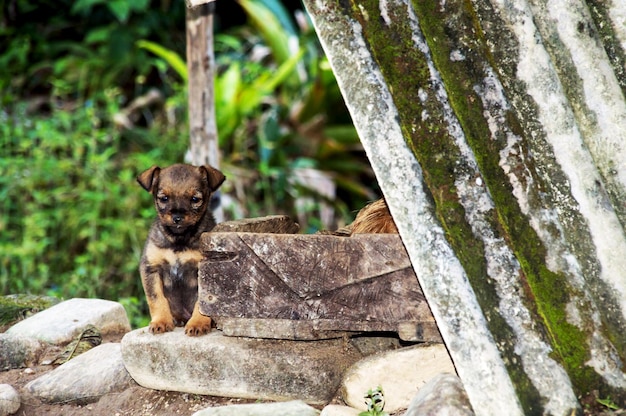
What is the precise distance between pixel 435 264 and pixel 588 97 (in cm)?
101

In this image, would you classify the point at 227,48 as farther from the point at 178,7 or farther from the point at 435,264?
the point at 435,264

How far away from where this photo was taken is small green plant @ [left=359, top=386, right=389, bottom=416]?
4211 millimetres

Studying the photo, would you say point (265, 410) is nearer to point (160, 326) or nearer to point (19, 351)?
point (160, 326)

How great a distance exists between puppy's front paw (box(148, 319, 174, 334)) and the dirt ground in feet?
1.11

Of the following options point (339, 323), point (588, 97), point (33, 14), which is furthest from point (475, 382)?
point (33, 14)

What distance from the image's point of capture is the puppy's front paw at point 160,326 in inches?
200

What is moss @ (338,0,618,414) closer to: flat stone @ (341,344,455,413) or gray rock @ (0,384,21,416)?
flat stone @ (341,344,455,413)

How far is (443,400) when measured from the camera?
3787 millimetres

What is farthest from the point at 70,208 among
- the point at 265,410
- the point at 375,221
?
the point at 265,410

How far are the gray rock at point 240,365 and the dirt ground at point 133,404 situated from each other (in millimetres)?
55

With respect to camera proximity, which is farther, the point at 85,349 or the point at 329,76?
the point at 329,76

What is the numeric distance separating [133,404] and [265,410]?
1.14 m

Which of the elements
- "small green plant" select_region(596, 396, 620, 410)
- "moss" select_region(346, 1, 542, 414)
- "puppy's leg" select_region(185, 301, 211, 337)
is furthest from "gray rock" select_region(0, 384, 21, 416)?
"small green plant" select_region(596, 396, 620, 410)

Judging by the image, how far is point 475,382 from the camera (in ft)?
12.1
